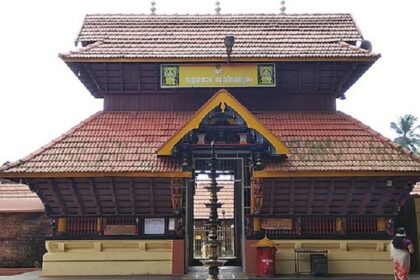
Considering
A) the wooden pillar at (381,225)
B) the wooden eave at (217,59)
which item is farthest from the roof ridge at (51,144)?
the wooden pillar at (381,225)

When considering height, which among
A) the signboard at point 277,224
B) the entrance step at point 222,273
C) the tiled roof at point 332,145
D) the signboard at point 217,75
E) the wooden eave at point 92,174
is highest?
the signboard at point 217,75

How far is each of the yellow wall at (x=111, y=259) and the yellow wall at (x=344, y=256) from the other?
3.05 metres

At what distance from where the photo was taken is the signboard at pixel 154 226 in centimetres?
1296

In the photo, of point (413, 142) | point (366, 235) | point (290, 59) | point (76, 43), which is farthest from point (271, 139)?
point (413, 142)

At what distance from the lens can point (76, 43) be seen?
15.2m

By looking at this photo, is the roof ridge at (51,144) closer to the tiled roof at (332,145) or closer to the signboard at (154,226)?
the signboard at (154,226)

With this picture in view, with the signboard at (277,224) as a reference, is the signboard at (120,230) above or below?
below

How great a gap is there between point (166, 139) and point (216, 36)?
13.8 ft

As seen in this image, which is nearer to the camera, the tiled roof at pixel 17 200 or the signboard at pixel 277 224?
the signboard at pixel 277 224

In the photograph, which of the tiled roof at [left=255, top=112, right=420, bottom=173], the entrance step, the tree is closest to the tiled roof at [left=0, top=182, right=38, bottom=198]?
the entrance step

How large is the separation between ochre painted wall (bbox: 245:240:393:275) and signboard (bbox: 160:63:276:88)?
4549 mm

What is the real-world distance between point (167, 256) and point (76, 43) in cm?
725

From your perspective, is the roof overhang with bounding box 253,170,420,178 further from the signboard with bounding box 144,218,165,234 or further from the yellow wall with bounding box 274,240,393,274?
the signboard with bounding box 144,218,165,234

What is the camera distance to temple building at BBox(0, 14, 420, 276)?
12.4 meters
